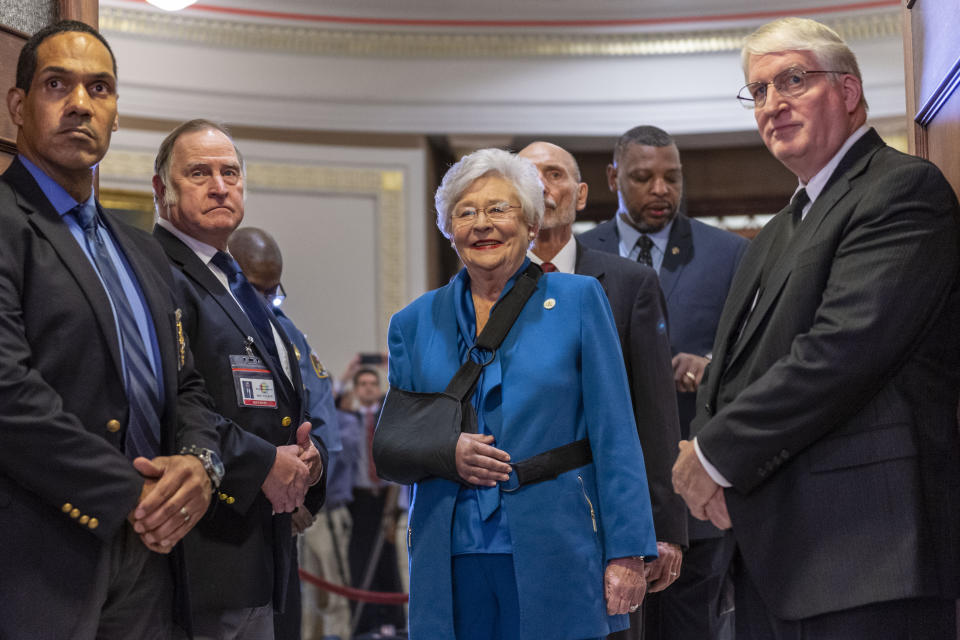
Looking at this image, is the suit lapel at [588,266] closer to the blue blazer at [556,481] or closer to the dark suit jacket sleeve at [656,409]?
the dark suit jacket sleeve at [656,409]

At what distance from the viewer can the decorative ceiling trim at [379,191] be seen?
7.87m

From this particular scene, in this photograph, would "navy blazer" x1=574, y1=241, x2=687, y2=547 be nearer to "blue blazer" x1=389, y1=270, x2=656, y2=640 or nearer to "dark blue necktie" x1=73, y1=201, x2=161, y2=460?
"blue blazer" x1=389, y1=270, x2=656, y2=640

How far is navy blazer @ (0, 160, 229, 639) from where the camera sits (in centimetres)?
183

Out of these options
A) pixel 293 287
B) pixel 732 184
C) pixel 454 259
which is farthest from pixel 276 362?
pixel 732 184

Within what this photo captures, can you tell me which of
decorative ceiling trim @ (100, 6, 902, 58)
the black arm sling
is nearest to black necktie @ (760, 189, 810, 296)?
the black arm sling

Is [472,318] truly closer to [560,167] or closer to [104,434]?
[104,434]

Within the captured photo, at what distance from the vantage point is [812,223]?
2.13 m

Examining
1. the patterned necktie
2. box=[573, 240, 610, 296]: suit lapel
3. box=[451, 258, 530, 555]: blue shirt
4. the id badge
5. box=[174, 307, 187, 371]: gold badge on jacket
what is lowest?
box=[451, 258, 530, 555]: blue shirt

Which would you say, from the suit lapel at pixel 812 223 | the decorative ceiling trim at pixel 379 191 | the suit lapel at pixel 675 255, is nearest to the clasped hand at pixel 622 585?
the suit lapel at pixel 812 223

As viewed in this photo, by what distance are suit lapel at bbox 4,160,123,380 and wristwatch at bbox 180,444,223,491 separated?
0.68ft

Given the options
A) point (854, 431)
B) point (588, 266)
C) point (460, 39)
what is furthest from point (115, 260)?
point (460, 39)

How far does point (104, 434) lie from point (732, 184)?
735 centimetres

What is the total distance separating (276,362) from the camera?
2672 mm

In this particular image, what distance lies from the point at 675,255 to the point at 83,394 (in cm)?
209
